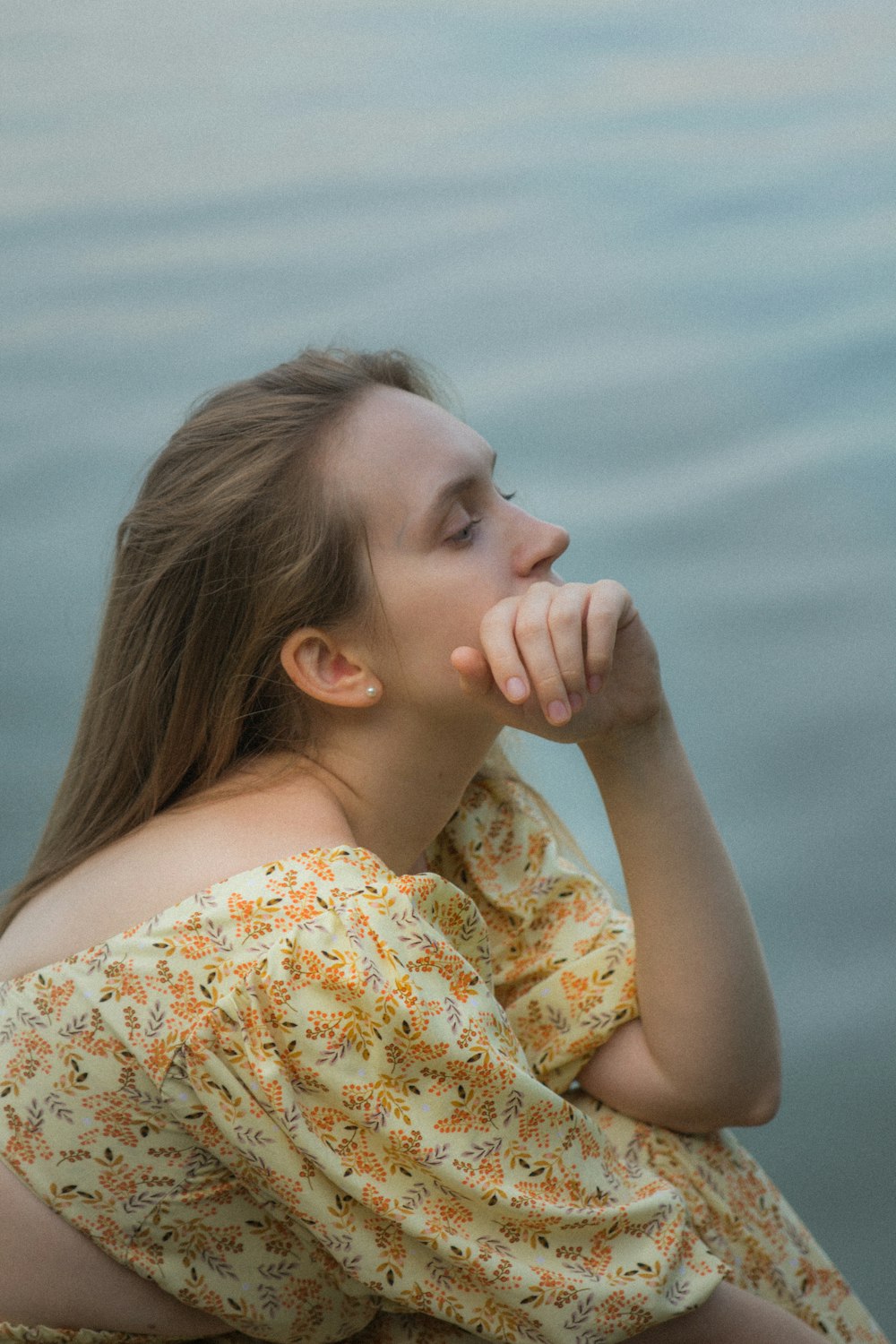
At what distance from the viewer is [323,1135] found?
0.72m

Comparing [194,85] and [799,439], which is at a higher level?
[194,85]

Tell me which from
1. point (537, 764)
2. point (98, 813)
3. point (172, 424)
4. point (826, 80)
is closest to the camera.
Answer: point (98, 813)

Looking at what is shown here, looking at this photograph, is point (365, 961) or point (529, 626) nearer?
point (365, 961)

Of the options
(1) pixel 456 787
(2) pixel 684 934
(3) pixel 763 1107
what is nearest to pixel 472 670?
(1) pixel 456 787

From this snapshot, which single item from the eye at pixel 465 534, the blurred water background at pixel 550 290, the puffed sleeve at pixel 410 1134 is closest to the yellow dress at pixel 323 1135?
the puffed sleeve at pixel 410 1134

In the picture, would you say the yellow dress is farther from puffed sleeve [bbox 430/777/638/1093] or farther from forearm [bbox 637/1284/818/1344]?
puffed sleeve [bbox 430/777/638/1093]

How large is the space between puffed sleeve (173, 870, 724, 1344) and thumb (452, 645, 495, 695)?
13 centimetres

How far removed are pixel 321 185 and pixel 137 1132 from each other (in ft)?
4.50

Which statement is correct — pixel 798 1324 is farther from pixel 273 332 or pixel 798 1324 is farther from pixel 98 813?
pixel 273 332

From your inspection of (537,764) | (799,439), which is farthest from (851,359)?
(537,764)

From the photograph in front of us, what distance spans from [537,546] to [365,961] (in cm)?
Result: 30

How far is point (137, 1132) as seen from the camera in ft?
2.51

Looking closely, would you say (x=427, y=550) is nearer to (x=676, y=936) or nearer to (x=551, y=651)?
(x=551, y=651)

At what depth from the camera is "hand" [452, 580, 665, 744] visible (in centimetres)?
81
